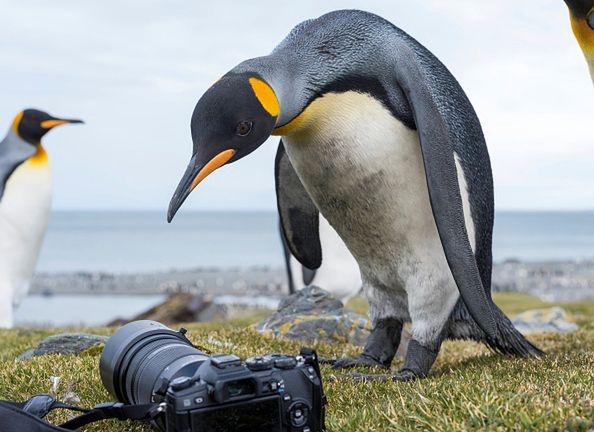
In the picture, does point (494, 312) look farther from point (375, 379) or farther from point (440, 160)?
point (440, 160)

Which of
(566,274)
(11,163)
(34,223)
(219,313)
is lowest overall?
(566,274)

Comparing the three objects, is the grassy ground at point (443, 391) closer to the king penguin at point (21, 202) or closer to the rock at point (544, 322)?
the rock at point (544, 322)

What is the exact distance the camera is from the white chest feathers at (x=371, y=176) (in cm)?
386

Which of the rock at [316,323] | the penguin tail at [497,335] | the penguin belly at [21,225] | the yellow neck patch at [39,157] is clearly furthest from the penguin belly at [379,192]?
the yellow neck patch at [39,157]

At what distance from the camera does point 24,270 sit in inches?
424

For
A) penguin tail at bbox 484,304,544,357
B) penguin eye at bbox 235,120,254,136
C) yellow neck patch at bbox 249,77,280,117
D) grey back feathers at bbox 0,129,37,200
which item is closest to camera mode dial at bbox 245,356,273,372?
penguin eye at bbox 235,120,254,136

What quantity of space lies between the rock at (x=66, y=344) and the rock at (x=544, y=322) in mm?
5777

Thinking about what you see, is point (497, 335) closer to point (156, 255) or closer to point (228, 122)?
point (228, 122)

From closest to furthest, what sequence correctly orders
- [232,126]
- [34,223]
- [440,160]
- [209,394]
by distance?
1. [209,394]
2. [232,126]
3. [440,160]
4. [34,223]

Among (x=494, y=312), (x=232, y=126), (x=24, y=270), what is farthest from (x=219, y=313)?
(x=232, y=126)

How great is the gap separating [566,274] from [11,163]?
30.3 meters

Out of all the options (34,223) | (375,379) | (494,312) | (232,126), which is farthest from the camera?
(34,223)

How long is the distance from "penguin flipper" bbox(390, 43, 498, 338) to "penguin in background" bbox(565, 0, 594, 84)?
1467 millimetres

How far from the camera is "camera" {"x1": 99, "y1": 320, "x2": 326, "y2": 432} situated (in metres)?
2.54
